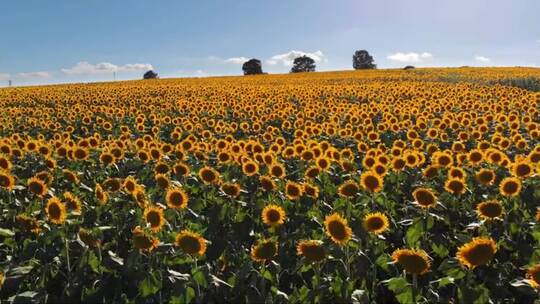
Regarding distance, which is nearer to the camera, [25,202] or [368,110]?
[25,202]

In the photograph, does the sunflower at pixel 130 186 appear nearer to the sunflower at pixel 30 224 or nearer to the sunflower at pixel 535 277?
the sunflower at pixel 30 224

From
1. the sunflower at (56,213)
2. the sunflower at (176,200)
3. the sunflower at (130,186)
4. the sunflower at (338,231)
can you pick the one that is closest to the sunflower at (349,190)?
the sunflower at (338,231)

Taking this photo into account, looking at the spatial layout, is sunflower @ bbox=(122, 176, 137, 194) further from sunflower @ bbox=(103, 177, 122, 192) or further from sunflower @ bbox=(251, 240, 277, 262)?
sunflower @ bbox=(251, 240, 277, 262)

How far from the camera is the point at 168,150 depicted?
9031 mm

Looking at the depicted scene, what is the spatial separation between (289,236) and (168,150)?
163 inches

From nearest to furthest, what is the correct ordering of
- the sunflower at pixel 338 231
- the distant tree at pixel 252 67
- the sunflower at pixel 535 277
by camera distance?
the sunflower at pixel 535 277, the sunflower at pixel 338 231, the distant tree at pixel 252 67

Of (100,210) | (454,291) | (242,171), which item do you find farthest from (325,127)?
(454,291)

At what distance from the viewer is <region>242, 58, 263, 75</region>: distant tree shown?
81.0 metres

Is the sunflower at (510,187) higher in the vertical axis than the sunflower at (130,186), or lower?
lower

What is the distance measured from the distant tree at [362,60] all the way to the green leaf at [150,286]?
101 m

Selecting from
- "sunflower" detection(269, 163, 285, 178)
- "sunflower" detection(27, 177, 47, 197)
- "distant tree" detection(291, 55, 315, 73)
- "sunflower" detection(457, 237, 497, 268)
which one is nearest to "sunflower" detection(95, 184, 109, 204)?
"sunflower" detection(27, 177, 47, 197)

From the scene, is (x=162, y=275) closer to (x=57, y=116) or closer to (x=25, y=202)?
(x=25, y=202)

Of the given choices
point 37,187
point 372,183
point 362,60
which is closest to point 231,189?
point 372,183

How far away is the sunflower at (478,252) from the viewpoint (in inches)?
161
